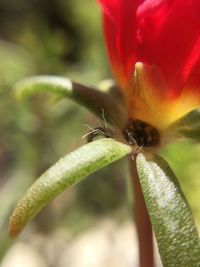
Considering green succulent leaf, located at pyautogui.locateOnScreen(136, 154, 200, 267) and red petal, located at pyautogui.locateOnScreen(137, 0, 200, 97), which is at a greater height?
red petal, located at pyautogui.locateOnScreen(137, 0, 200, 97)

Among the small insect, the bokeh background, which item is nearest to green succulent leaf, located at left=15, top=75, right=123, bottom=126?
the small insect

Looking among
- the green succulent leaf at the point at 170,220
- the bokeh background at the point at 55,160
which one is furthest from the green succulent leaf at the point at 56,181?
the bokeh background at the point at 55,160

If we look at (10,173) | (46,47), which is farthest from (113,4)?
(10,173)

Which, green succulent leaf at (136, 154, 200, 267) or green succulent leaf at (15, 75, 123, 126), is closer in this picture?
green succulent leaf at (136, 154, 200, 267)

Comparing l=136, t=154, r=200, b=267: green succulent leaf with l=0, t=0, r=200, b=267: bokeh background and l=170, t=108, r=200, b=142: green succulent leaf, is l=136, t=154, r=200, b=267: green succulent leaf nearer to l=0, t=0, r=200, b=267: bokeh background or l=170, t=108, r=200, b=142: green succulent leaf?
l=170, t=108, r=200, b=142: green succulent leaf

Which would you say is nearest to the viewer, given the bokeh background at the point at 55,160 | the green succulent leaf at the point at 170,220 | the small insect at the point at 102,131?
the green succulent leaf at the point at 170,220

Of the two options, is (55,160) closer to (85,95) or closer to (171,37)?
(85,95)

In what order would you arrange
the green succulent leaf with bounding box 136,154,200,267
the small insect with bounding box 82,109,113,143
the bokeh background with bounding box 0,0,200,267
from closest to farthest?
the green succulent leaf with bounding box 136,154,200,267
the small insect with bounding box 82,109,113,143
the bokeh background with bounding box 0,0,200,267

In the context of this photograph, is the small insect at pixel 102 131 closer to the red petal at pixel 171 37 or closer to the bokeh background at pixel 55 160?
the red petal at pixel 171 37
